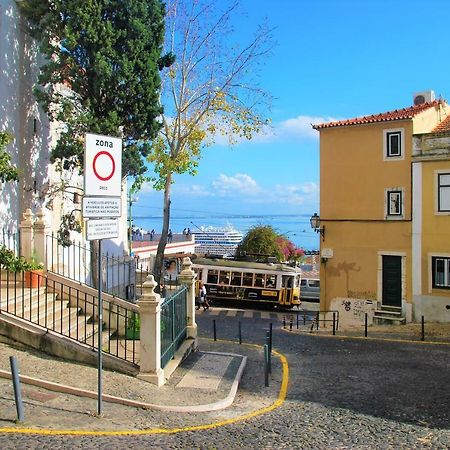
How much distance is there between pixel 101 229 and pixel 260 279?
28730 mm

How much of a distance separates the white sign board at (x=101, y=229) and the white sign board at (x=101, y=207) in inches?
3.1

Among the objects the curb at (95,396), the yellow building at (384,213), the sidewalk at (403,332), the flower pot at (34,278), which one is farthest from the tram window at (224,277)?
the curb at (95,396)

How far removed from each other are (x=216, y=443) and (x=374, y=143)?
20.8 metres

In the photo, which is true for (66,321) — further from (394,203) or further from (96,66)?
(394,203)

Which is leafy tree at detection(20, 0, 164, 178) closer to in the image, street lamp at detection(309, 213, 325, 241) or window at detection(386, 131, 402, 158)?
street lamp at detection(309, 213, 325, 241)

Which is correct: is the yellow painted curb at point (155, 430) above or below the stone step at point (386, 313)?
above

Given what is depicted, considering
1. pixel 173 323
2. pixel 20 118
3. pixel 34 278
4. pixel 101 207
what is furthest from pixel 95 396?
pixel 20 118

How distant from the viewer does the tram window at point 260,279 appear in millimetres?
35312

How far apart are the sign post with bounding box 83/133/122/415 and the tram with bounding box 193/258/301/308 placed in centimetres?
2819

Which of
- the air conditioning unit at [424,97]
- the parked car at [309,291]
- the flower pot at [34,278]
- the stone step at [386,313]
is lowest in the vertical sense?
the parked car at [309,291]

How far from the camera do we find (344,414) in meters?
8.48

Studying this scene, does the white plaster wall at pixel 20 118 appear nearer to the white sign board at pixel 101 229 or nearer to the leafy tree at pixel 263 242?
the white sign board at pixel 101 229

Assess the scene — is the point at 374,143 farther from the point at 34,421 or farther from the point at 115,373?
the point at 34,421

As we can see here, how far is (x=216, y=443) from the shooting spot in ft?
22.4
